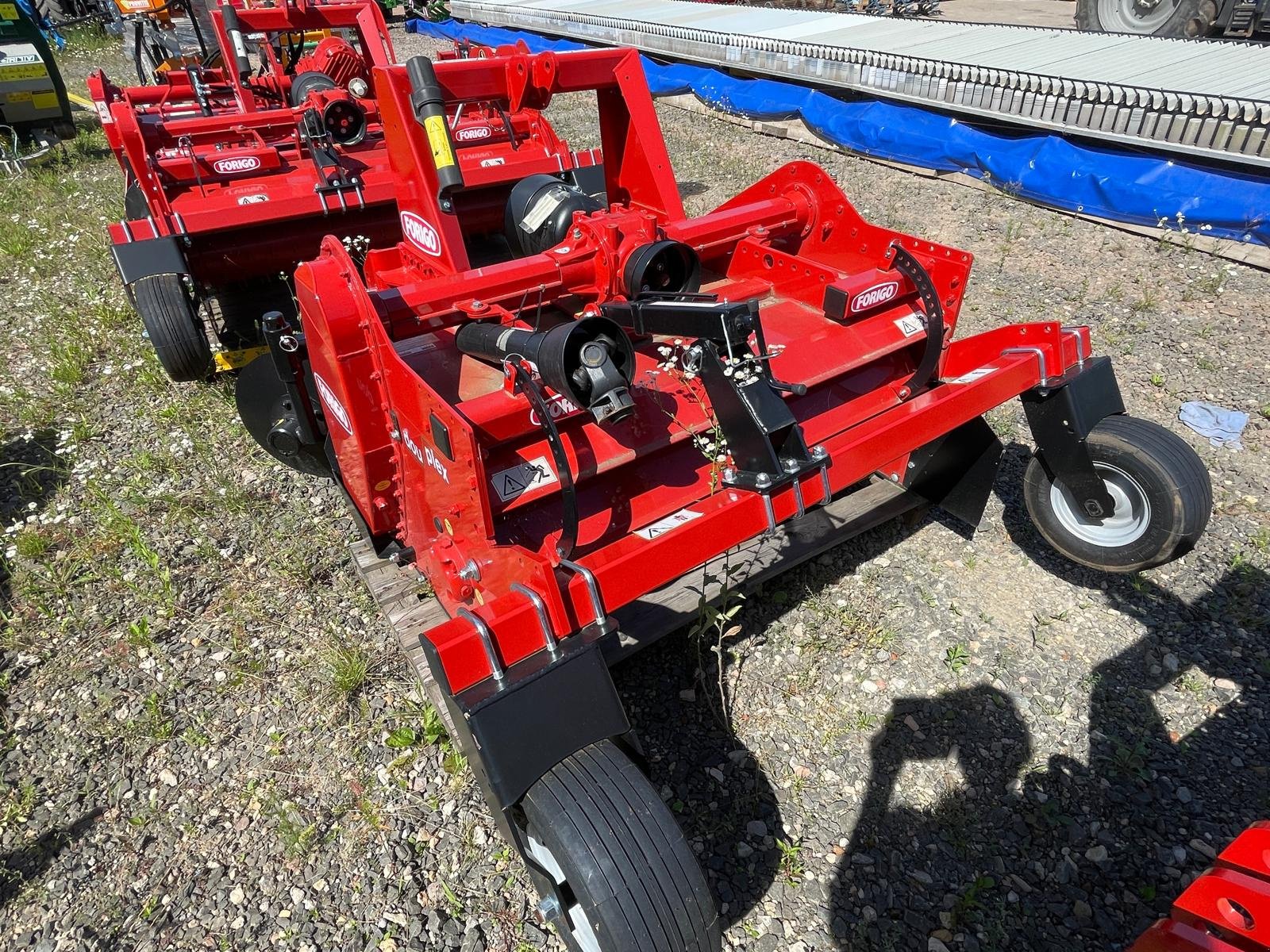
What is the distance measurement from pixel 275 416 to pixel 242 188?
2.79 m

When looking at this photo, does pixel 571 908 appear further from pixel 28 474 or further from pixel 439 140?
pixel 28 474

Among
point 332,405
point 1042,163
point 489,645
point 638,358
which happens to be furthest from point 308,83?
point 1042,163

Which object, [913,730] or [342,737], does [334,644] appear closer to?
[342,737]

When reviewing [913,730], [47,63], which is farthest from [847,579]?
[47,63]

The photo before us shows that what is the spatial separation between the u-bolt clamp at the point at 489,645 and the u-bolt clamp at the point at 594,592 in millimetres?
275

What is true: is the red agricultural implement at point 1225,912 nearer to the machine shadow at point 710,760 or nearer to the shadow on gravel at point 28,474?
the machine shadow at point 710,760

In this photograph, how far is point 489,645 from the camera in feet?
6.15

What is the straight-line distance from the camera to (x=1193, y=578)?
10.9 feet

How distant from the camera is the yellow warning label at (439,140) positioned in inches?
110

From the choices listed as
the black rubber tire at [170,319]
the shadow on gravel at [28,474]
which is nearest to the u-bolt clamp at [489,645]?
the shadow on gravel at [28,474]

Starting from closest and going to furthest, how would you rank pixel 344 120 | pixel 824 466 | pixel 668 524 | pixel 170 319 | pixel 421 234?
pixel 668 524 → pixel 824 466 → pixel 421 234 → pixel 170 319 → pixel 344 120

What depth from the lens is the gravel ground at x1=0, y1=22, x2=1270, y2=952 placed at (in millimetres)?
2350

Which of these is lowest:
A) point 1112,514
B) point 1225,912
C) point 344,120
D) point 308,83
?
point 1112,514

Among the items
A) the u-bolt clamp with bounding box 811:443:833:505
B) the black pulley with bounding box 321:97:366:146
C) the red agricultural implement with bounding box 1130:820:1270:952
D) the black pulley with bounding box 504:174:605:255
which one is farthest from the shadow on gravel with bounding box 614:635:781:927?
the black pulley with bounding box 321:97:366:146
